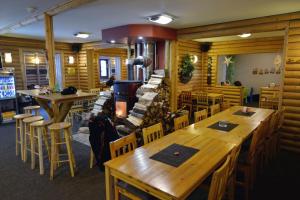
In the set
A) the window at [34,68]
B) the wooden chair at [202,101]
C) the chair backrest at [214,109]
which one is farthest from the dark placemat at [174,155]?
the window at [34,68]

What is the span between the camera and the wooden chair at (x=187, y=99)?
268 inches

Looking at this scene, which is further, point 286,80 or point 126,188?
point 286,80

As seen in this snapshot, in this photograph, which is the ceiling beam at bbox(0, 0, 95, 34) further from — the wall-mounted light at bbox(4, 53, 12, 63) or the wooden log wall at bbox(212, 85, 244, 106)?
the wooden log wall at bbox(212, 85, 244, 106)

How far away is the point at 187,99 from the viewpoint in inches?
270

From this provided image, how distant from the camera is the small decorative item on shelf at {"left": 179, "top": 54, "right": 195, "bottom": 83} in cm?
682

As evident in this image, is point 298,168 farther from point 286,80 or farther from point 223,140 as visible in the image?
point 223,140

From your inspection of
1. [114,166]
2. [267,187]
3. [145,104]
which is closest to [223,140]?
[267,187]

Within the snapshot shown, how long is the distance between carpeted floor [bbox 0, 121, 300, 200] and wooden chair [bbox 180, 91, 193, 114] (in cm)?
335

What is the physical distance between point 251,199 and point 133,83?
11.8 feet

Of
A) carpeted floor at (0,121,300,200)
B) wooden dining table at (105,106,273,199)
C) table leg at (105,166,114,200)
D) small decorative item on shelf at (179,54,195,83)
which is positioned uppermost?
small decorative item on shelf at (179,54,195,83)

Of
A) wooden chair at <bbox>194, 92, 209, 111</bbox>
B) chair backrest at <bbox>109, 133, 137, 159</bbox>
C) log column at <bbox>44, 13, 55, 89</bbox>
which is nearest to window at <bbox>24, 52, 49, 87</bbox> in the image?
log column at <bbox>44, 13, 55, 89</bbox>

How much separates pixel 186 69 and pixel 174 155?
5.19 m

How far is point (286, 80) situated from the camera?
4.05m

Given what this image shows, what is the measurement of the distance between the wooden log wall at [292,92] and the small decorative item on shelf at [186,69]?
10.5ft
